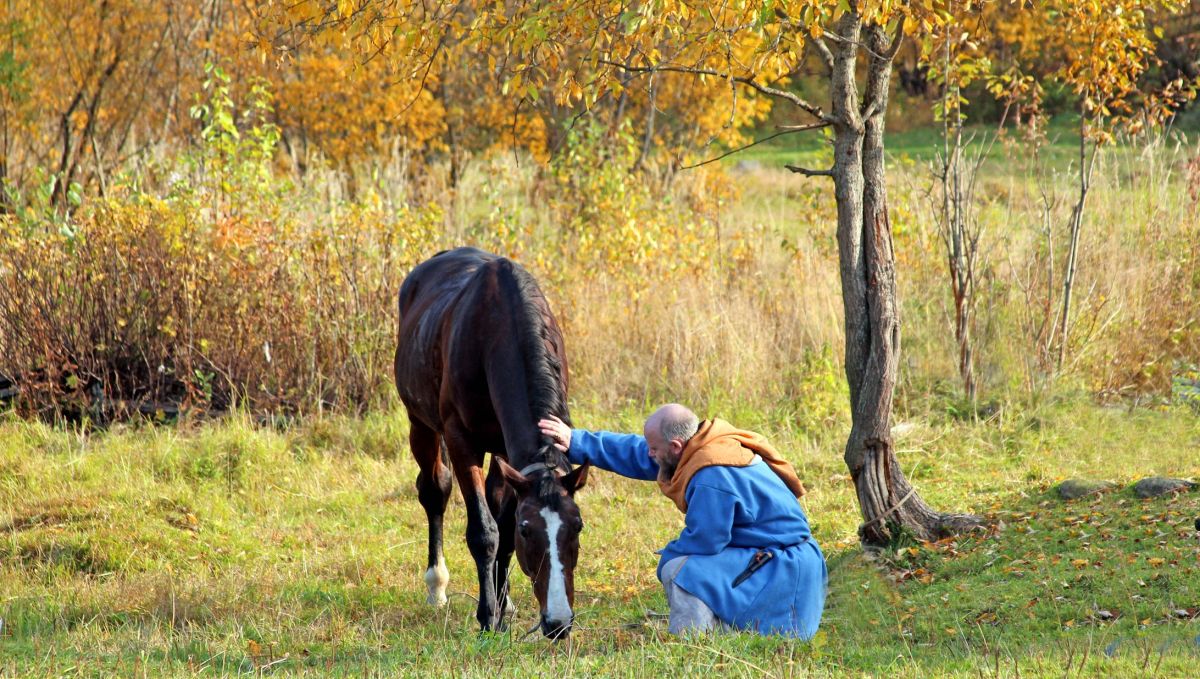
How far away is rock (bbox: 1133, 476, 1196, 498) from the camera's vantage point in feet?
22.4

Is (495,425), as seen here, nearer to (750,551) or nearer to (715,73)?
(750,551)

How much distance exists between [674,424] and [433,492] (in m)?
2.45

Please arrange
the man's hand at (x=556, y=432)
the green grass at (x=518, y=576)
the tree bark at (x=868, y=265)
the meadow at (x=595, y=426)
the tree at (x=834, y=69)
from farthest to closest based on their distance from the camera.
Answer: the tree bark at (x=868, y=265)
the tree at (x=834, y=69)
the man's hand at (x=556, y=432)
the meadow at (x=595, y=426)
the green grass at (x=518, y=576)

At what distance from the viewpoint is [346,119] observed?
18047 mm

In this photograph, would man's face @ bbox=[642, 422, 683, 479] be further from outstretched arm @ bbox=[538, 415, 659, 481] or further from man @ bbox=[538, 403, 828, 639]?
outstretched arm @ bbox=[538, 415, 659, 481]

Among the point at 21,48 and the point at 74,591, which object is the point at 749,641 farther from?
the point at 21,48

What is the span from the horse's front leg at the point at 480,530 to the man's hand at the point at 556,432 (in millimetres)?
855

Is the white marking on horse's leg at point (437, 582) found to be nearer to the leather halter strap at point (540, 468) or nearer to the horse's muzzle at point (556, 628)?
the leather halter strap at point (540, 468)

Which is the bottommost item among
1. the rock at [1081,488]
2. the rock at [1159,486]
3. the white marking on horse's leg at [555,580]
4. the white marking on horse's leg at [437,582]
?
the white marking on horse's leg at [437,582]

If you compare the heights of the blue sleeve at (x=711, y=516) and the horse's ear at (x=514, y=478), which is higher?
the horse's ear at (x=514, y=478)

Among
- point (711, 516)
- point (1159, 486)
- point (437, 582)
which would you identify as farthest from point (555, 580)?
point (1159, 486)

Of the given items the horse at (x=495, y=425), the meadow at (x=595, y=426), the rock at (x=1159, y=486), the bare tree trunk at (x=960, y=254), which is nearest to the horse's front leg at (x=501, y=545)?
the horse at (x=495, y=425)

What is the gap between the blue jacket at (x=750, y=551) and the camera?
4.77 meters

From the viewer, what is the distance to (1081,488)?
729cm
